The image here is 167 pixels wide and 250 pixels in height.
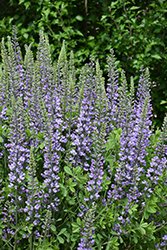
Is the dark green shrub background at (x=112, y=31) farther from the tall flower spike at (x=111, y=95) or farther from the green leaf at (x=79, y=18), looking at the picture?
the tall flower spike at (x=111, y=95)

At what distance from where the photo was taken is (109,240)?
247cm

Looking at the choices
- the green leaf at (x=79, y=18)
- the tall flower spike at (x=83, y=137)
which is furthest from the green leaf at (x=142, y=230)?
the green leaf at (x=79, y=18)

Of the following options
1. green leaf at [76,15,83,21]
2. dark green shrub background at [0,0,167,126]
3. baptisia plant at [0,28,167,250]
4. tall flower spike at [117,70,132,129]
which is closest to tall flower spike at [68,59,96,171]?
baptisia plant at [0,28,167,250]

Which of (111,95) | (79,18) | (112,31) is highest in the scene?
(79,18)

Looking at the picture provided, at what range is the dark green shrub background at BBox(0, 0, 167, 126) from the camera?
16.9 feet

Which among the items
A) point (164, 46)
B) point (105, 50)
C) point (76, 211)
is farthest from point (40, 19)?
point (76, 211)

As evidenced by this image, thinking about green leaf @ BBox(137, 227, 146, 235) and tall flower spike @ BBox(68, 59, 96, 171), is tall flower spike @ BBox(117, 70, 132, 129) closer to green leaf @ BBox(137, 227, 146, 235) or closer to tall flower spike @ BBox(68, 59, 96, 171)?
tall flower spike @ BBox(68, 59, 96, 171)

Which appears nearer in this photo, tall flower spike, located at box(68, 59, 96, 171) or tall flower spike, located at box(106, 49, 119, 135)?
tall flower spike, located at box(68, 59, 96, 171)

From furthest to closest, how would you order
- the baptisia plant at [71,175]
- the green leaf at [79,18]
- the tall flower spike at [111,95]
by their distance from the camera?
the green leaf at [79,18], the tall flower spike at [111,95], the baptisia plant at [71,175]

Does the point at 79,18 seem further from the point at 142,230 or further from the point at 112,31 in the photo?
the point at 142,230

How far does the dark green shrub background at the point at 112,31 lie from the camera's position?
16.9ft

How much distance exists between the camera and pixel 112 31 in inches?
217

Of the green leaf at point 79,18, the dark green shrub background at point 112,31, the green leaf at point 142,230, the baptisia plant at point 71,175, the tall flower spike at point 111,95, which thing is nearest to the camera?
the baptisia plant at point 71,175

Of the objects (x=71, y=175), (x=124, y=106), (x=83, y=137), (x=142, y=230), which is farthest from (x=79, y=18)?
(x=142, y=230)
